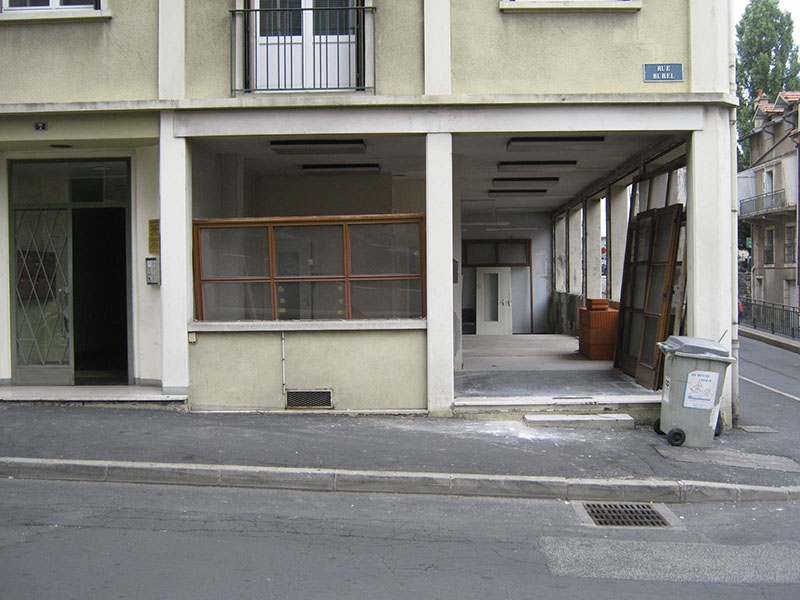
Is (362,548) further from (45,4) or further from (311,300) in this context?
(45,4)

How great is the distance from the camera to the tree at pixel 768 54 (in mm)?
52344

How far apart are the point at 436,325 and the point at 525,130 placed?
2.67 m

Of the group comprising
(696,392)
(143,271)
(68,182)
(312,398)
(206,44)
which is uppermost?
(206,44)

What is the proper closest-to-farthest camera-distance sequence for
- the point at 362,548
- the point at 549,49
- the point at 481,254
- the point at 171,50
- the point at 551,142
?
the point at 362,548, the point at 549,49, the point at 171,50, the point at 551,142, the point at 481,254

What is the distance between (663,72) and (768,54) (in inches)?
1956

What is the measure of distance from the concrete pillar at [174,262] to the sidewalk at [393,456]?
0.60 metres

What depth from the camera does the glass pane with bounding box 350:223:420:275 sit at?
10.5m

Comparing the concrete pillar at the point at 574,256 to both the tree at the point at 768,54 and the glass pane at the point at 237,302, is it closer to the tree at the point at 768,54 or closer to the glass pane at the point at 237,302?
the glass pane at the point at 237,302

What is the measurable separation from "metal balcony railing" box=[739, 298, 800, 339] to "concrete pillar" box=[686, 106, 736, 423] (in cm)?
1678

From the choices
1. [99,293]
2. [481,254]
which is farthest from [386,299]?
[481,254]

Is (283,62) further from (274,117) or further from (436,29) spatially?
(436,29)

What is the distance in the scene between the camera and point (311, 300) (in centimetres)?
1046

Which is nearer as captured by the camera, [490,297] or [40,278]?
[40,278]

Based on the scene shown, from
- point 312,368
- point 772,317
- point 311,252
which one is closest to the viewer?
point 312,368
